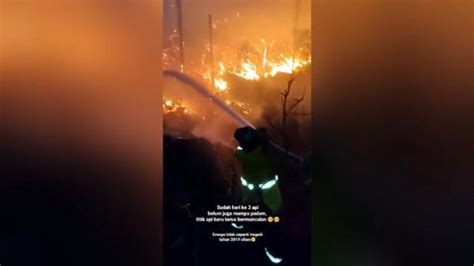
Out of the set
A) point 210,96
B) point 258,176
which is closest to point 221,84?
point 210,96

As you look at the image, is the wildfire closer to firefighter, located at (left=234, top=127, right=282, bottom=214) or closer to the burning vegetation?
the burning vegetation

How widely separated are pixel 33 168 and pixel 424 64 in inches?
85.3

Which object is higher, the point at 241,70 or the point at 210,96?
the point at 241,70

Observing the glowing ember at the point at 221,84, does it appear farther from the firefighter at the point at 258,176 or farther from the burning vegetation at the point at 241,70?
the firefighter at the point at 258,176

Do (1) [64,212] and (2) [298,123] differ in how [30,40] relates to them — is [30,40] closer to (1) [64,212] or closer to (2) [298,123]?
(1) [64,212]

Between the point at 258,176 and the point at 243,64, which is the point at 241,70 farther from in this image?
the point at 258,176

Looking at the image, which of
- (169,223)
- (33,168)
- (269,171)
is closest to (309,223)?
(269,171)

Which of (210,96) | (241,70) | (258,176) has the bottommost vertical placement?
(258,176)

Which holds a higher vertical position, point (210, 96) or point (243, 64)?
point (243, 64)

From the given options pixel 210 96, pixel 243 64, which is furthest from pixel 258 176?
pixel 243 64

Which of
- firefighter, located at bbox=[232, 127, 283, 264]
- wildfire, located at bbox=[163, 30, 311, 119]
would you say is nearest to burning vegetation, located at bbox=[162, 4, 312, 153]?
wildfire, located at bbox=[163, 30, 311, 119]

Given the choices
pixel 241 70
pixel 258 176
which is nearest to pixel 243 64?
pixel 241 70

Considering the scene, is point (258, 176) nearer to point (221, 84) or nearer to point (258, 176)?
point (258, 176)

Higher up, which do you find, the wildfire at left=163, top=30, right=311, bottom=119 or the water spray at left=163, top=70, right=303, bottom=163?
the wildfire at left=163, top=30, right=311, bottom=119
